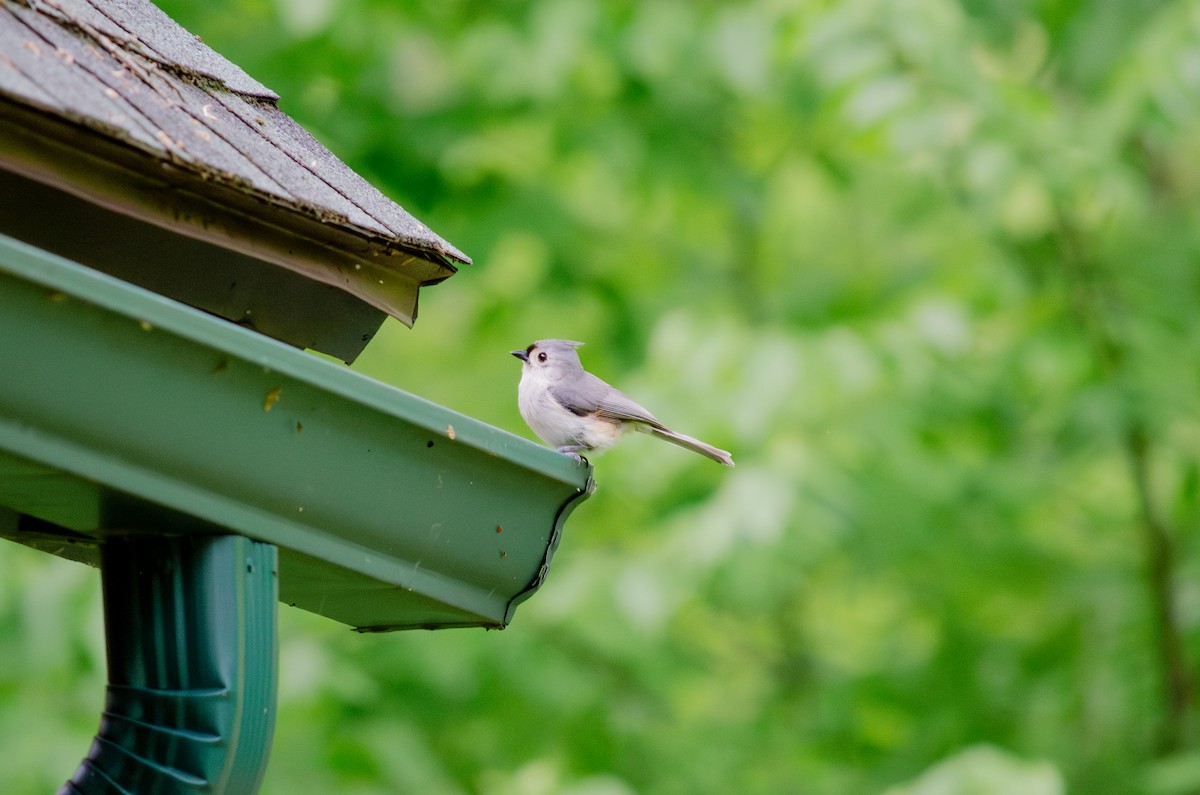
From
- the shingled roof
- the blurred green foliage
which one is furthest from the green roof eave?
the blurred green foliage

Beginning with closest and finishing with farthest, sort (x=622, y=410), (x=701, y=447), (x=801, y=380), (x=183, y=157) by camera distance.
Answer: (x=183, y=157)
(x=701, y=447)
(x=622, y=410)
(x=801, y=380)

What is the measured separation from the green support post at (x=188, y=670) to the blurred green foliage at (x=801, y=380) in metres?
2.47

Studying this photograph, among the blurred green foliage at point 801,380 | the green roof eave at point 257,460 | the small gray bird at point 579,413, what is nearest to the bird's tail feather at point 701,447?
the small gray bird at point 579,413

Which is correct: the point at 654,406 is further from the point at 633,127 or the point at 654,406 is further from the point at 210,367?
the point at 210,367

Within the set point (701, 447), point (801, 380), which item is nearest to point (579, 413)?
point (701, 447)

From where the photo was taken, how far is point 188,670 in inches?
62.8

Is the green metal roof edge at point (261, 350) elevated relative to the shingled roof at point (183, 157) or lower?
lower

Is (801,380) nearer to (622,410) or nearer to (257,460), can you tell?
(622,410)

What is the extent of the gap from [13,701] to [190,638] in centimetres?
279

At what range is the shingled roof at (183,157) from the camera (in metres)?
1.52

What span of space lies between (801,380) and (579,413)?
1326 mm

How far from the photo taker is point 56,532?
1.81 meters

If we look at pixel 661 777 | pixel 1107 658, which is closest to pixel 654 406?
pixel 661 777

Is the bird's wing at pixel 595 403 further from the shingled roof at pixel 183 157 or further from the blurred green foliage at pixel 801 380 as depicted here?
the shingled roof at pixel 183 157
